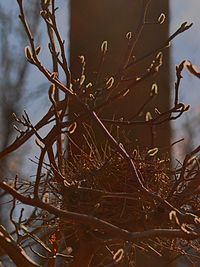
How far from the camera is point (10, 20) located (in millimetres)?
2838

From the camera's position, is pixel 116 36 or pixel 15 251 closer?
pixel 15 251

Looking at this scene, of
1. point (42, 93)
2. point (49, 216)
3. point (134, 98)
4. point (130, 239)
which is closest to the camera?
point (130, 239)

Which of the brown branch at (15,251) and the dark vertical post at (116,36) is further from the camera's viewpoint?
the dark vertical post at (116,36)

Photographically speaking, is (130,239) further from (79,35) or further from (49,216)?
(79,35)

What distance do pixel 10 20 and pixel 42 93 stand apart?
318mm

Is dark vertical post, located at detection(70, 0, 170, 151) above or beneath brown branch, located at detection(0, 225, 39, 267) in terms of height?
above

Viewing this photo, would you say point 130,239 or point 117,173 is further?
point 117,173

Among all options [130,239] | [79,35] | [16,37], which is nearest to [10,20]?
[16,37]

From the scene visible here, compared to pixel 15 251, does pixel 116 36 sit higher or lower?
higher

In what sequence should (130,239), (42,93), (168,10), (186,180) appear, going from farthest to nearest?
(42,93), (168,10), (186,180), (130,239)

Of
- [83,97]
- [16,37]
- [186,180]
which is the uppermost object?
[16,37]

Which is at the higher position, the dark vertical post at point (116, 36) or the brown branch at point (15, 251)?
the dark vertical post at point (116, 36)

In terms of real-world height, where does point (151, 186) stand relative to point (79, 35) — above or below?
below

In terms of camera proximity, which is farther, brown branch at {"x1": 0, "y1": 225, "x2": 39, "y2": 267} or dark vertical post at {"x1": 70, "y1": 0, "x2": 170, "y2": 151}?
dark vertical post at {"x1": 70, "y1": 0, "x2": 170, "y2": 151}
